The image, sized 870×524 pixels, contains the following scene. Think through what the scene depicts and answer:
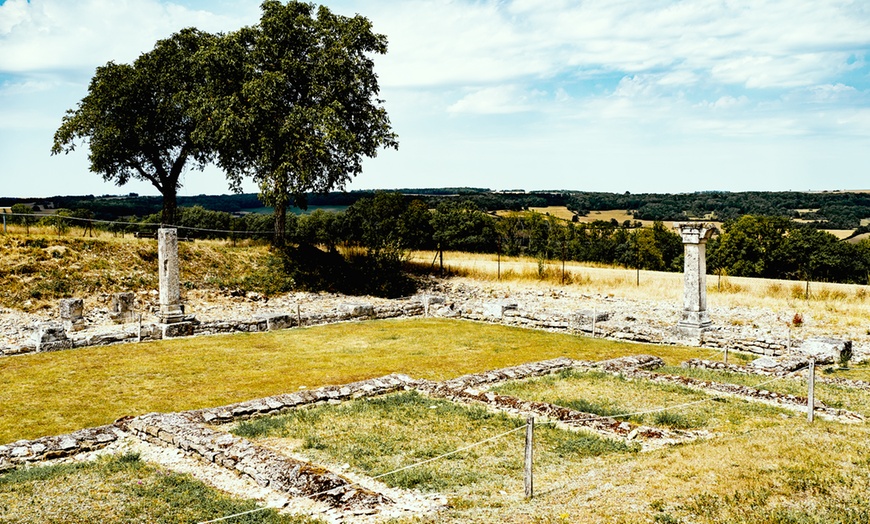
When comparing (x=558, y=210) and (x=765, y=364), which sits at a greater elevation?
(x=558, y=210)

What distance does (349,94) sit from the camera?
1388 inches

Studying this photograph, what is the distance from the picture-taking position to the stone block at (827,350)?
713 inches

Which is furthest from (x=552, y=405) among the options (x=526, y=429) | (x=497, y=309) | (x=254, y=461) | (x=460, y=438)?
(x=497, y=309)

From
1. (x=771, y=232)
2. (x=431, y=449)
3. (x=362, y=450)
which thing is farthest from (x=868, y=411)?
(x=771, y=232)

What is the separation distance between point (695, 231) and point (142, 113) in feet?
103

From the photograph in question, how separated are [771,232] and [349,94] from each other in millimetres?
41807

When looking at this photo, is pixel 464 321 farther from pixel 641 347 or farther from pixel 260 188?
pixel 260 188

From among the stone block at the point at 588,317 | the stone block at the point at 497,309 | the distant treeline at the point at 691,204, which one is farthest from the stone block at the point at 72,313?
the distant treeline at the point at 691,204

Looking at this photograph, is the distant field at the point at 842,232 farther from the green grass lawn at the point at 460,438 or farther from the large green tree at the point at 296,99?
the green grass lawn at the point at 460,438

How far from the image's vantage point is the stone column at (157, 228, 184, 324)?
23172 mm

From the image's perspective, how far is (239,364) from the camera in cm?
1780

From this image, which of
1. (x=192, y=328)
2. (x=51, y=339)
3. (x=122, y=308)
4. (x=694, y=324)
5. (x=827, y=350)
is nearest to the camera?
(x=827, y=350)

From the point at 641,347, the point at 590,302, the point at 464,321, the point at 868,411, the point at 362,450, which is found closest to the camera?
the point at 362,450

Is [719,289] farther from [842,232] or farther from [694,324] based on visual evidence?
[842,232]
